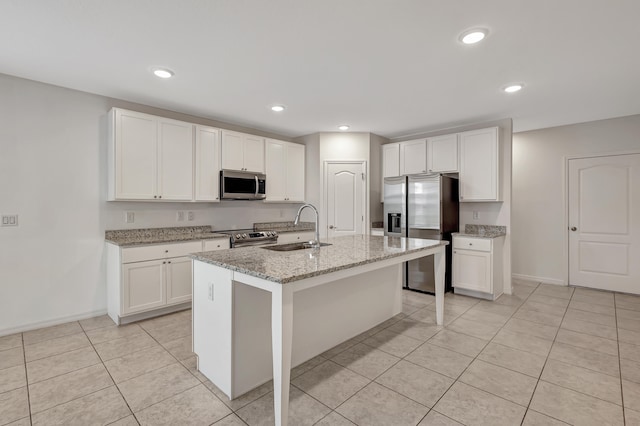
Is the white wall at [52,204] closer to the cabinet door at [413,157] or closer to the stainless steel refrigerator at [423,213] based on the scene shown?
the stainless steel refrigerator at [423,213]

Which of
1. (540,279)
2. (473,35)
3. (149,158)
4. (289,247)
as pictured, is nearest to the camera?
(473,35)

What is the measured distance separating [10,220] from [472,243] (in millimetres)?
5275

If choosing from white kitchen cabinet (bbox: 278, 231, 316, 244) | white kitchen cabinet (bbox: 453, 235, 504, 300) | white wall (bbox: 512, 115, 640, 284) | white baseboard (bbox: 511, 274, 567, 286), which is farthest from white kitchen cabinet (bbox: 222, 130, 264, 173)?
white baseboard (bbox: 511, 274, 567, 286)

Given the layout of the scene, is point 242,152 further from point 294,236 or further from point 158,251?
point 158,251

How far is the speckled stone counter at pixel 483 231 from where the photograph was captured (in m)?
4.25

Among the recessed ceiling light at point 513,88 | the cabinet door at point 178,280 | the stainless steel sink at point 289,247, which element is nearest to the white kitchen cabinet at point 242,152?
the cabinet door at point 178,280

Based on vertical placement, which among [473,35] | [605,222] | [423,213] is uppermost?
[473,35]

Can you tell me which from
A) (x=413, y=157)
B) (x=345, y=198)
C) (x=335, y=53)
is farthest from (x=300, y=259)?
(x=413, y=157)

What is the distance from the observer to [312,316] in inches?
96.1

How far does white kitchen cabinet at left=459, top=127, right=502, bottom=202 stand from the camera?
4156 millimetres

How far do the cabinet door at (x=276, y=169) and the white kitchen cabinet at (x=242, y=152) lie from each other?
14 cm

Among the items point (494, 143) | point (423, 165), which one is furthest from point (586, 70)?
point (423, 165)

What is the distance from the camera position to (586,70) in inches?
109

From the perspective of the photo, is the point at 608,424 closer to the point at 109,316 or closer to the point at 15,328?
the point at 109,316
